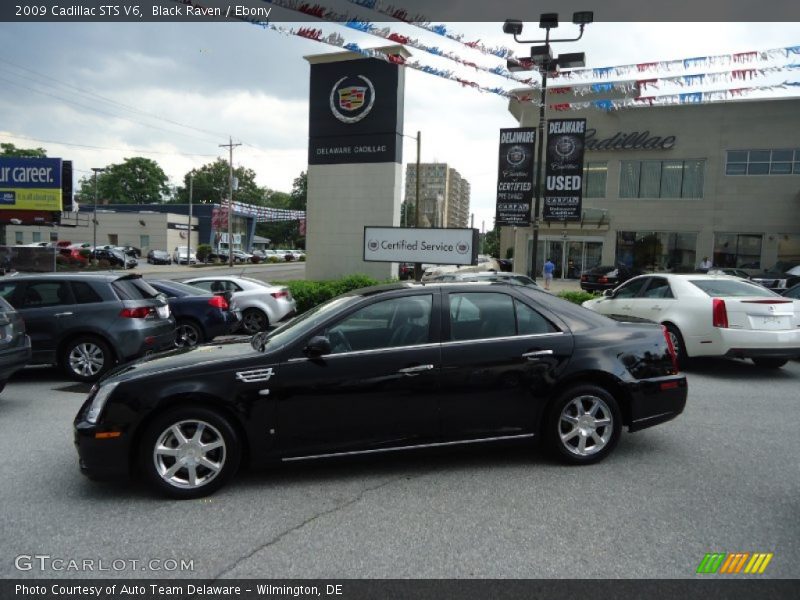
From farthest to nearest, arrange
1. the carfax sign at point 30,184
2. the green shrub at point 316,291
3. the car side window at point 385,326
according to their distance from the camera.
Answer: the carfax sign at point 30,184
the green shrub at point 316,291
the car side window at point 385,326

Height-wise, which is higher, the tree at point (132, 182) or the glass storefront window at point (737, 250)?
the tree at point (132, 182)

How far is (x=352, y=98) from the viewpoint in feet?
70.2

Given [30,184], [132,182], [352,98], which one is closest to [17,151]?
[132,182]

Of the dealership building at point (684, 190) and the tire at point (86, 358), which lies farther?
the dealership building at point (684, 190)

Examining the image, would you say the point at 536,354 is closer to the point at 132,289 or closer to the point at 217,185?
the point at 132,289

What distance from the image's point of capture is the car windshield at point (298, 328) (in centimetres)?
445

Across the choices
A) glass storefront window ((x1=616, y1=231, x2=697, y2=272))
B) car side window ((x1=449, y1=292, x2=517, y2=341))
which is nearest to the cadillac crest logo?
car side window ((x1=449, y1=292, x2=517, y2=341))

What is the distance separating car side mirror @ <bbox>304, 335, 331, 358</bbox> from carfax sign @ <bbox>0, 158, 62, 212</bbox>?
39265 millimetres

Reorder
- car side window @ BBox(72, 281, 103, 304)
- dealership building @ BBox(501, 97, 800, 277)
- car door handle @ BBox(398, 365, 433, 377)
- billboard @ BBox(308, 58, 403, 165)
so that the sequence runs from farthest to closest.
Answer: dealership building @ BBox(501, 97, 800, 277)
billboard @ BBox(308, 58, 403, 165)
car side window @ BBox(72, 281, 103, 304)
car door handle @ BBox(398, 365, 433, 377)

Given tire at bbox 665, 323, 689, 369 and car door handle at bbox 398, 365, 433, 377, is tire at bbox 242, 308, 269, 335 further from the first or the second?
car door handle at bbox 398, 365, 433, 377

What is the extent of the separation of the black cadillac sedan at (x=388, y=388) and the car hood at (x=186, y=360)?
0.8 inches

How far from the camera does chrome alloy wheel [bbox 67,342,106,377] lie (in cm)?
800

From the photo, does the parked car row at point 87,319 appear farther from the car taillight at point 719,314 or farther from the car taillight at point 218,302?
the car taillight at point 719,314

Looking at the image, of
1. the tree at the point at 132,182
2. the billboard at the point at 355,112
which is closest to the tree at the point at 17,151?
the tree at the point at 132,182
